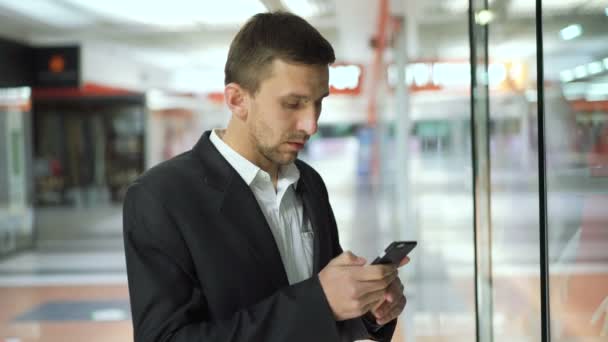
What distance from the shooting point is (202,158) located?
1219 mm

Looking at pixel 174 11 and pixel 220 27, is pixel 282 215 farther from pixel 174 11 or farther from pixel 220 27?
pixel 220 27

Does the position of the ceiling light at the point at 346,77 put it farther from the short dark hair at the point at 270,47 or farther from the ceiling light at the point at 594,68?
the short dark hair at the point at 270,47

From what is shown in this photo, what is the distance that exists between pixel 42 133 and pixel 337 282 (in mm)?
15194

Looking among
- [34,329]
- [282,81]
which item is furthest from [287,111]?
[34,329]

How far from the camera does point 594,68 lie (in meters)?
1.74

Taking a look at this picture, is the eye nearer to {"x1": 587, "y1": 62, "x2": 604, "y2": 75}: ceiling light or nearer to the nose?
the nose

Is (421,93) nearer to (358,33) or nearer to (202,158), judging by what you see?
(358,33)

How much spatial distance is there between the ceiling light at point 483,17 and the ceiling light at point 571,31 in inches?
14.0

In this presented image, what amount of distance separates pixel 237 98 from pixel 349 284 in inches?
16.6

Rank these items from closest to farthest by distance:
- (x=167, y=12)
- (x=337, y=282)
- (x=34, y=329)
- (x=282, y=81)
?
(x=337, y=282)
(x=282, y=81)
(x=34, y=329)
(x=167, y=12)

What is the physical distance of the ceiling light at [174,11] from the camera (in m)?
7.16

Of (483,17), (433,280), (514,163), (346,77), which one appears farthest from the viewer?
(346,77)

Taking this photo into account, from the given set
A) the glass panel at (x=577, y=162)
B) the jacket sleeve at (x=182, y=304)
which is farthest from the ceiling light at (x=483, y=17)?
the jacket sleeve at (x=182, y=304)

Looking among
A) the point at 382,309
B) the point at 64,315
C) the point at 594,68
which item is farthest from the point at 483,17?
the point at 64,315
